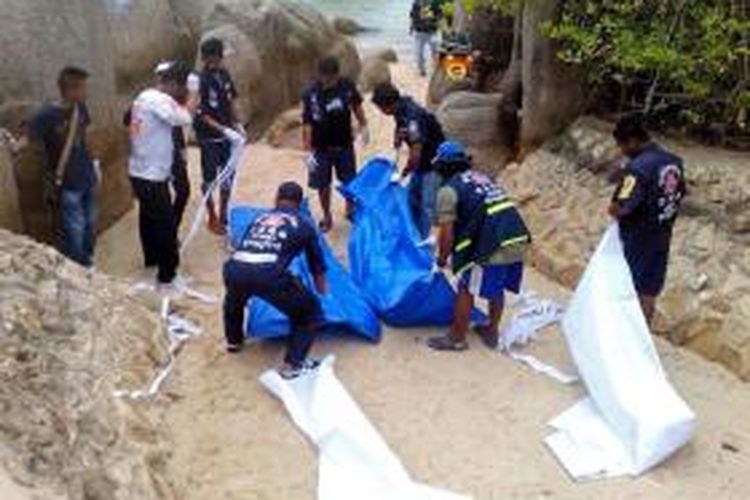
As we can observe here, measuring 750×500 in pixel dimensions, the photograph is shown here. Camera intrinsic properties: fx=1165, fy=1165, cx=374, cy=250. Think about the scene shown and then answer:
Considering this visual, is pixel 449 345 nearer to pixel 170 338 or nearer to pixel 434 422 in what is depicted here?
pixel 434 422

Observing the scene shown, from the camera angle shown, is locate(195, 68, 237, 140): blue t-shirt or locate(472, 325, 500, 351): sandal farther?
locate(195, 68, 237, 140): blue t-shirt

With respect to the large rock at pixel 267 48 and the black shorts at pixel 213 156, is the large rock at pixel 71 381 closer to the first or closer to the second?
the black shorts at pixel 213 156

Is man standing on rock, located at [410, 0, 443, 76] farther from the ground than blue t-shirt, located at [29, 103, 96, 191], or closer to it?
closer to it

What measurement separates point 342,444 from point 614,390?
1.64 metres

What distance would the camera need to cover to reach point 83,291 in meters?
7.00

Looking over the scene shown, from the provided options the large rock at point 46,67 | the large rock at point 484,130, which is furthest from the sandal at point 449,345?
the large rock at point 484,130

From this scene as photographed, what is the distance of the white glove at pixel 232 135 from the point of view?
9.07 metres

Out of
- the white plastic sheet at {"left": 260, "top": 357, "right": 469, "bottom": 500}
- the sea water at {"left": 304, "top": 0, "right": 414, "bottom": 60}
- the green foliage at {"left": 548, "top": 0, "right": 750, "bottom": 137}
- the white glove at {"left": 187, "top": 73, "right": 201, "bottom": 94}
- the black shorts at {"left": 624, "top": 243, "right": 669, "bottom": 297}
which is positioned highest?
the green foliage at {"left": 548, "top": 0, "right": 750, "bottom": 137}

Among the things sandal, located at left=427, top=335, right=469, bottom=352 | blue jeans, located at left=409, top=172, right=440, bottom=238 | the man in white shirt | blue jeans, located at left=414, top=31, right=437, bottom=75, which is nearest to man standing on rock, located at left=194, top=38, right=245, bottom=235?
the man in white shirt

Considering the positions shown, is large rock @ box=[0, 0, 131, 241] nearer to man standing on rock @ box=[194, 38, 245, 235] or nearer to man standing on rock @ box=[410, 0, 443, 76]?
man standing on rock @ box=[194, 38, 245, 235]

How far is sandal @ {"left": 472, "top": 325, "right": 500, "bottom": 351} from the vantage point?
777cm

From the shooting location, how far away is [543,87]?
9969 mm

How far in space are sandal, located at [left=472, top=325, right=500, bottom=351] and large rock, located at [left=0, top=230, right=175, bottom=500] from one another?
7.00 feet

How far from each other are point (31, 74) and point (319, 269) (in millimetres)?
2881
